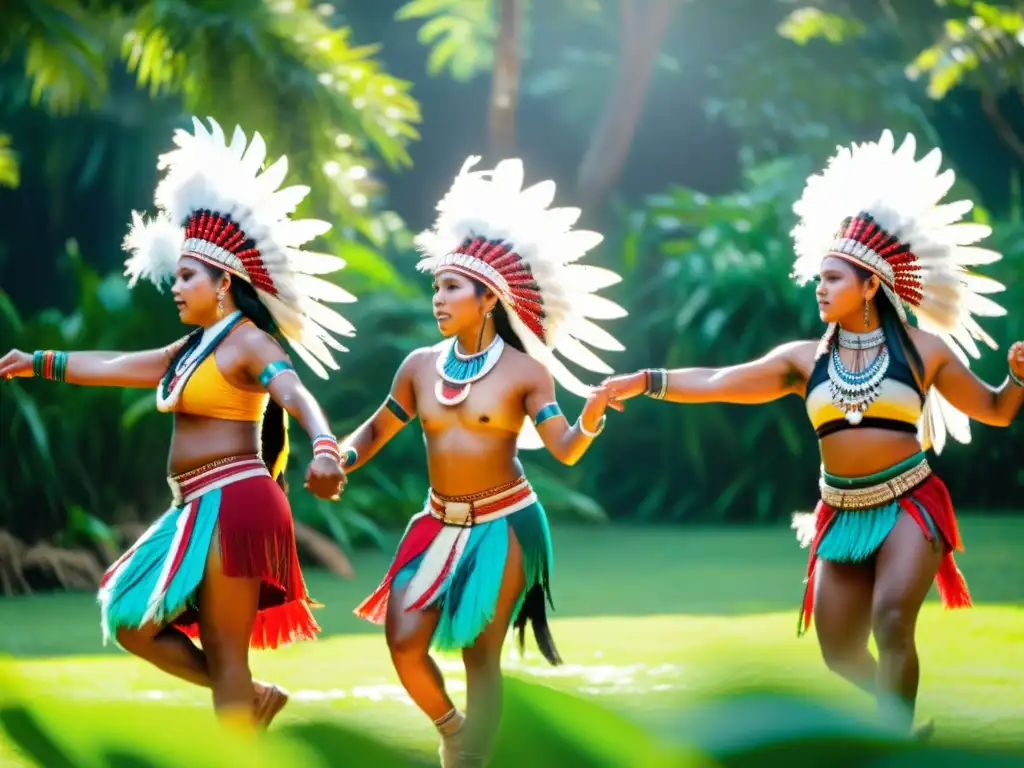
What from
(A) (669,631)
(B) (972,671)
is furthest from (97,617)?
(B) (972,671)

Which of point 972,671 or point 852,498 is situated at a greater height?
point 852,498

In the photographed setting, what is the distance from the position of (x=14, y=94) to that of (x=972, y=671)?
356 inches

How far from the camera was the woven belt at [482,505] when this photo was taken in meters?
3.61

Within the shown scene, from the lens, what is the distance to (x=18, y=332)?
7.26m

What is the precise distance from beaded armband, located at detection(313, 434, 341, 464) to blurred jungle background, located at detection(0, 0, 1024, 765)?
1.02 m

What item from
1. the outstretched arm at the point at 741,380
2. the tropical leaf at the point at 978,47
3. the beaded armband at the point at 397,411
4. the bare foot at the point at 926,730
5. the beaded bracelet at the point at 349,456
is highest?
the tropical leaf at the point at 978,47

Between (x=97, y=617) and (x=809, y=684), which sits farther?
(x=97, y=617)

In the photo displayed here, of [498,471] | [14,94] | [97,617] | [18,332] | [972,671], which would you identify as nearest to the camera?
[498,471]

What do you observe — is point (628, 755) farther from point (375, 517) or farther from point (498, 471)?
point (375, 517)

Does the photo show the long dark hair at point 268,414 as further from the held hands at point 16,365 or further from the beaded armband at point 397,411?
the held hands at point 16,365

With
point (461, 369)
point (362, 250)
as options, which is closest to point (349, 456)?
point (461, 369)

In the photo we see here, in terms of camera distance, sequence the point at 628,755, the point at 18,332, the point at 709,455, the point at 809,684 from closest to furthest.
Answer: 1. the point at 809,684
2. the point at 628,755
3. the point at 18,332
4. the point at 709,455

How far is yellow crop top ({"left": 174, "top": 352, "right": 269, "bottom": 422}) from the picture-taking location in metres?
3.66

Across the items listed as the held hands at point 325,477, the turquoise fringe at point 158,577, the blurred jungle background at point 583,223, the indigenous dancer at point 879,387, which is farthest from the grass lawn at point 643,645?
the held hands at point 325,477
